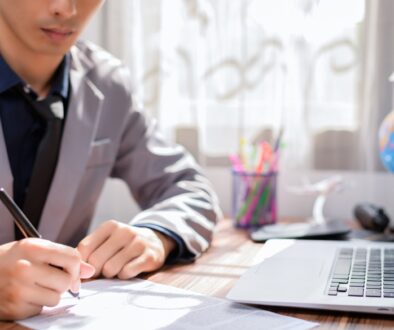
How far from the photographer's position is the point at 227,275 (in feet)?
3.05

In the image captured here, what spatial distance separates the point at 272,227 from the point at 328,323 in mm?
555

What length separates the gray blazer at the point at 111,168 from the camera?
1.08 meters

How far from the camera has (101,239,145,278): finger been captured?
2.86 feet

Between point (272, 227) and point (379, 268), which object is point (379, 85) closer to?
point (272, 227)

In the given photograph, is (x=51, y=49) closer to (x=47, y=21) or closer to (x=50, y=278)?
(x=47, y=21)

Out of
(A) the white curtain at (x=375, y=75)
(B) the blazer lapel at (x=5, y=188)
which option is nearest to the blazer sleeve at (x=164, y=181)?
(B) the blazer lapel at (x=5, y=188)

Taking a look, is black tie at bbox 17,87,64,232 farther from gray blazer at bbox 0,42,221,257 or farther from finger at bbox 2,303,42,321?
finger at bbox 2,303,42,321

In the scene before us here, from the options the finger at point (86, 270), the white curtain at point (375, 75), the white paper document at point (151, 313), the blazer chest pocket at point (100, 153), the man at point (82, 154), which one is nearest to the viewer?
the white paper document at point (151, 313)

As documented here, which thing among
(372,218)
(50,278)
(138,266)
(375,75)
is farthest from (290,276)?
(375,75)

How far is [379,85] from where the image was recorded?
1.46 metres

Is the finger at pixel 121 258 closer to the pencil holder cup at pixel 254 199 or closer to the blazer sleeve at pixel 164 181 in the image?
the blazer sleeve at pixel 164 181

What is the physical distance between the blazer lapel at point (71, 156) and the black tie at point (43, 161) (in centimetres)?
1

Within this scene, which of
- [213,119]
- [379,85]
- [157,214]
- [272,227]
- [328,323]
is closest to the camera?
[328,323]

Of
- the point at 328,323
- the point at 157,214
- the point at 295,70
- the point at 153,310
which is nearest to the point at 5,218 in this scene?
the point at 157,214
